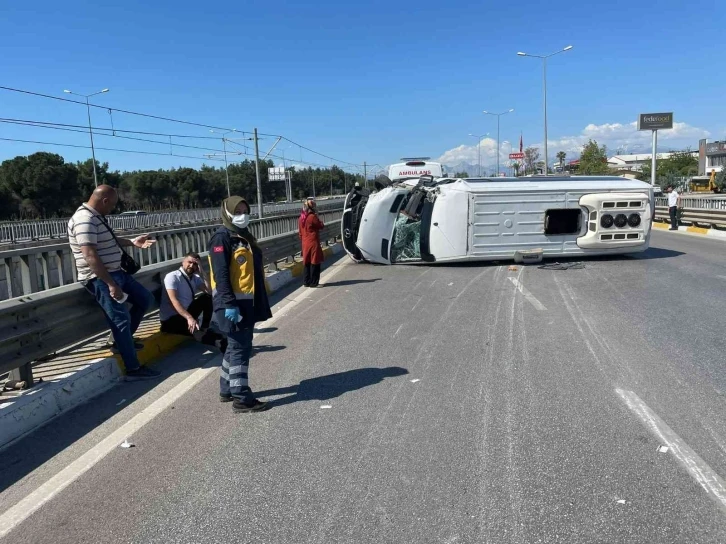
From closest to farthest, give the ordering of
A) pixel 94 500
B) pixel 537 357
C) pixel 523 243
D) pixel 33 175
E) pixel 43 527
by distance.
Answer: pixel 43 527 < pixel 94 500 < pixel 537 357 < pixel 523 243 < pixel 33 175

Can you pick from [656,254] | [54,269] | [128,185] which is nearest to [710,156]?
[128,185]

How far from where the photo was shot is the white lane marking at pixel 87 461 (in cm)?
320

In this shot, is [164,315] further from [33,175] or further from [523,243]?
[33,175]

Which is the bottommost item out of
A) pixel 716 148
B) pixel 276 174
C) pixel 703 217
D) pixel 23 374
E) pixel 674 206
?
pixel 703 217

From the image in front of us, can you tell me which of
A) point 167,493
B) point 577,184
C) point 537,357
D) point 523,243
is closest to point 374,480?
point 167,493

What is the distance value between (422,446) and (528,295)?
6.26m

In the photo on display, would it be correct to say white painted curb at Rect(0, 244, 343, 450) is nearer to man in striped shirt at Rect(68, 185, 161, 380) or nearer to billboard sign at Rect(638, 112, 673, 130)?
man in striped shirt at Rect(68, 185, 161, 380)

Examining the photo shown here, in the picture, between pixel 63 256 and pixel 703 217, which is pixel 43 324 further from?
pixel 703 217

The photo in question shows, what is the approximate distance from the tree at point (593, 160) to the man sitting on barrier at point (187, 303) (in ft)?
231

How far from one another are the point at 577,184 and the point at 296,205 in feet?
153

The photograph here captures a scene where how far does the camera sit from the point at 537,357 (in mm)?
Result: 5891

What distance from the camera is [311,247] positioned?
36.6ft

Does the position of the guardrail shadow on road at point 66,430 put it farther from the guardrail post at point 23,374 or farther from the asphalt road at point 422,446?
the guardrail post at point 23,374

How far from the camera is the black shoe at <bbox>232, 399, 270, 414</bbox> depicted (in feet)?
15.2
